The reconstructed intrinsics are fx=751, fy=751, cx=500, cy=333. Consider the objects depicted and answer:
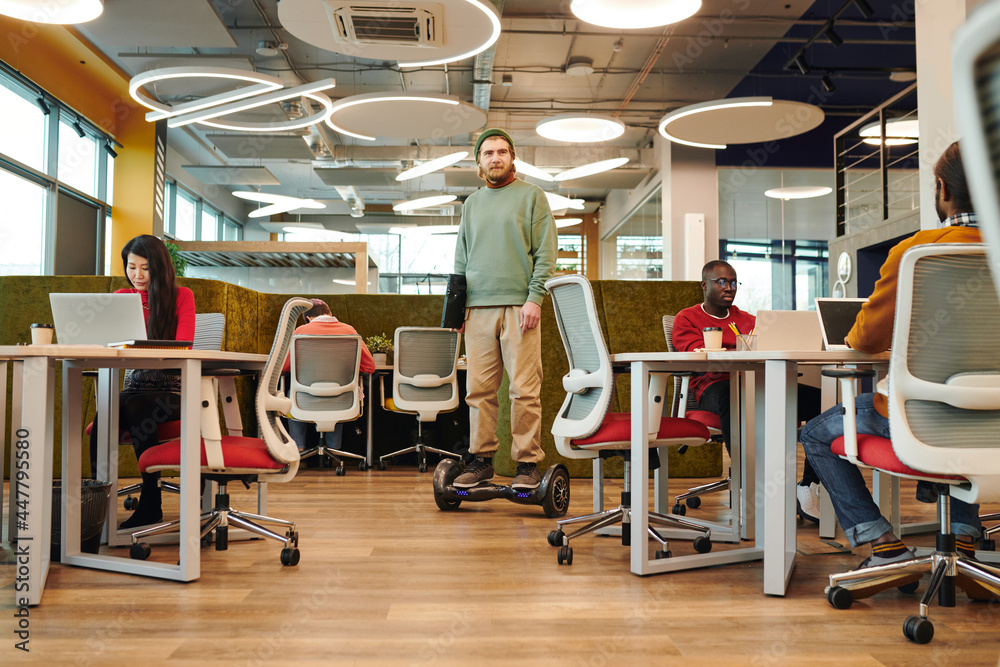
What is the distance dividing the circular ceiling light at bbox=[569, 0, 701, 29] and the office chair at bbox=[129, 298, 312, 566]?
131 inches

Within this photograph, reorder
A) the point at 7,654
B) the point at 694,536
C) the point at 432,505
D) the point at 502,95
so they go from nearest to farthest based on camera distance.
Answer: the point at 7,654 < the point at 694,536 < the point at 432,505 < the point at 502,95

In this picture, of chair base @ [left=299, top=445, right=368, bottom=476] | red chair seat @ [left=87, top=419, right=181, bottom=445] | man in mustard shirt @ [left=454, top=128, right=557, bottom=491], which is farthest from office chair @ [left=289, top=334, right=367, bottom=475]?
red chair seat @ [left=87, top=419, right=181, bottom=445]

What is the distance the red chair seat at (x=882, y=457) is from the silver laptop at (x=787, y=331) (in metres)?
0.84

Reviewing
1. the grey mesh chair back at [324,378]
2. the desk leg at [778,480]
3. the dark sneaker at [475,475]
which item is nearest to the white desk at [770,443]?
the desk leg at [778,480]

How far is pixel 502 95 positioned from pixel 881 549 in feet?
28.6

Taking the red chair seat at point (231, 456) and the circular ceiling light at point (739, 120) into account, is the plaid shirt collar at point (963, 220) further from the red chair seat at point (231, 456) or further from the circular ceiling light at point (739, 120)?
the circular ceiling light at point (739, 120)

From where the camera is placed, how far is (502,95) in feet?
32.7

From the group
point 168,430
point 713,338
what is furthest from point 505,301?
point 168,430

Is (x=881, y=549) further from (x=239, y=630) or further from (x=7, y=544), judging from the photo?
(x=7, y=544)

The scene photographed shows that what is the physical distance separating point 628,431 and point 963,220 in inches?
47.2

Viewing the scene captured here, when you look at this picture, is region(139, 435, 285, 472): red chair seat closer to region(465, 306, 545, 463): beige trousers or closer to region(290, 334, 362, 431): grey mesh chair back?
region(465, 306, 545, 463): beige trousers

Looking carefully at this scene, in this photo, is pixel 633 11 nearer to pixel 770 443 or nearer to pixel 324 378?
pixel 324 378

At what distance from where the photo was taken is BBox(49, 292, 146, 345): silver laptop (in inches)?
96.7

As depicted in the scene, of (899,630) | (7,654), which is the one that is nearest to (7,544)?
(7,654)
